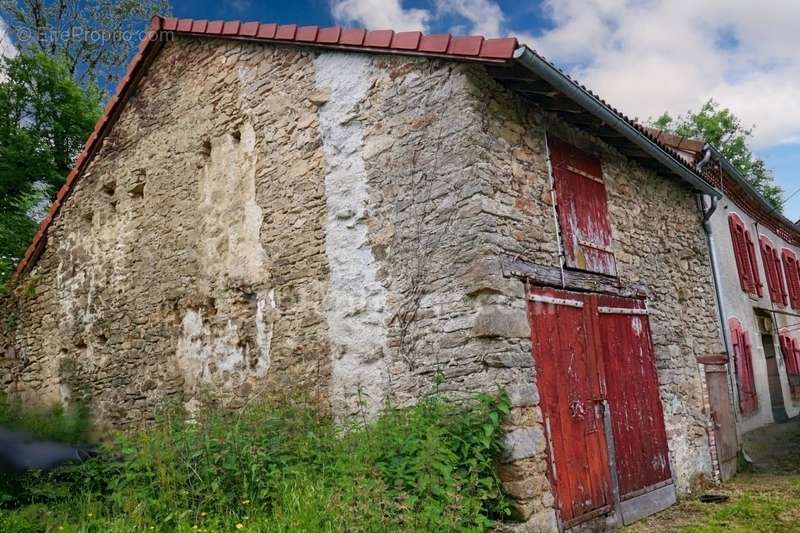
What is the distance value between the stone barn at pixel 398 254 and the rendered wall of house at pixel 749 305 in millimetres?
1956

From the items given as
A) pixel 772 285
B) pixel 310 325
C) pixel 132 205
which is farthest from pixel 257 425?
pixel 772 285

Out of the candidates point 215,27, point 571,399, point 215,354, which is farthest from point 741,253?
point 215,27

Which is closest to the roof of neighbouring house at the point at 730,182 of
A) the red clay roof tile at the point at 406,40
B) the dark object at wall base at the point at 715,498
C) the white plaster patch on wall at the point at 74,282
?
the dark object at wall base at the point at 715,498

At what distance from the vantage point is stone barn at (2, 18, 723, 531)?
5293mm

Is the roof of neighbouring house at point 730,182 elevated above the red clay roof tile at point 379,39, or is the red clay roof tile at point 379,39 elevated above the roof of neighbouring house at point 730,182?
the roof of neighbouring house at point 730,182

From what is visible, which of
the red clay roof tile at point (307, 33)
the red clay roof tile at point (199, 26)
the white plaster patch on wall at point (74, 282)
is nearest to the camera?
the red clay roof tile at point (307, 33)

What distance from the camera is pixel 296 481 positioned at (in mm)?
4512

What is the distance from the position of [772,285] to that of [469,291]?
1145 cm

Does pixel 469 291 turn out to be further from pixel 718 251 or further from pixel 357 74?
pixel 718 251

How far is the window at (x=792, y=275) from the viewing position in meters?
15.1

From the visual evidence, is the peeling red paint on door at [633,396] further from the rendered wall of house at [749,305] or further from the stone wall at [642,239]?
the rendered wall of house at [749,305]

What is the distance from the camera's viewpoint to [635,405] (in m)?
6.63

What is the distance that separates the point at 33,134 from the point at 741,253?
1526 centimetres

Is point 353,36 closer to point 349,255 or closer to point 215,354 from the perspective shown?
point 349,255
